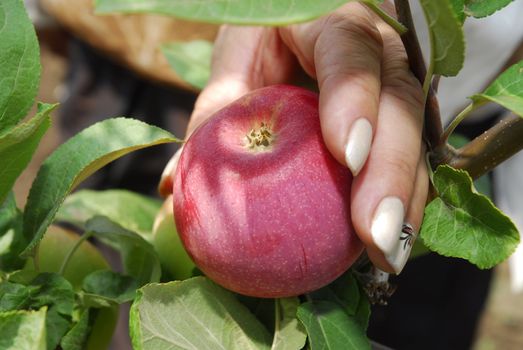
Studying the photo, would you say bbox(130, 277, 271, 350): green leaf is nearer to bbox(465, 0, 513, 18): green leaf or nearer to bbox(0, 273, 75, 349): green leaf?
bbox(0, 273, 75, 349): green leaf

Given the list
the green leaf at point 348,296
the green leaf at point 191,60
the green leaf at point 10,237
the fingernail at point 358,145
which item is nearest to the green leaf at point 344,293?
the green leaf at point 348,296

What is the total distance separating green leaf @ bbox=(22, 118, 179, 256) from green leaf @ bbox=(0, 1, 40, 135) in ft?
0.15

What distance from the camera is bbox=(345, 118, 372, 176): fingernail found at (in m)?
0.45

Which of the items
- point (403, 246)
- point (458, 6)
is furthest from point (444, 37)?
point (403, 246)

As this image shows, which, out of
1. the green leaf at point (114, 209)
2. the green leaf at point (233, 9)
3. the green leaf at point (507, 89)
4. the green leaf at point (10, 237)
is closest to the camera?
the green leaf at point (233, 9)

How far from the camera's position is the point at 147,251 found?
56 centimetres

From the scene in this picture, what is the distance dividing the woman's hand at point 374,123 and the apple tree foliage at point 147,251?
22 mm

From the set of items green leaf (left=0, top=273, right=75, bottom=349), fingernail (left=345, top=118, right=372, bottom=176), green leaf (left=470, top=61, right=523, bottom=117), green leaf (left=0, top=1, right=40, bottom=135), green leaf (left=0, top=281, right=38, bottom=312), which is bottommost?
green leaf (left=0, top=273, right=75, bottom=349)

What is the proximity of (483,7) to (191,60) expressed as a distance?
42 cm

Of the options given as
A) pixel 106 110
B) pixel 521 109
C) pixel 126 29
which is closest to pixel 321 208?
pixel 521 109

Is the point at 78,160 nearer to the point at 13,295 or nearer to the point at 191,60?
the point at 13,295

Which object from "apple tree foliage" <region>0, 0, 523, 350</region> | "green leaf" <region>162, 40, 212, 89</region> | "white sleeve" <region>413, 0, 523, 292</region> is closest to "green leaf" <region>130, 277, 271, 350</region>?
"apple tree foliage" <region>0, 0, 523, 350</region>

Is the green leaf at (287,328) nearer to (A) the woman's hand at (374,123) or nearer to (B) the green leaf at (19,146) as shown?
(A) the woman's hand at (374,123)

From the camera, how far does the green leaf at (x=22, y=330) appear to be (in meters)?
0.42
